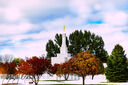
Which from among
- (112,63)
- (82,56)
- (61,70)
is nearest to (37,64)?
(82,56)

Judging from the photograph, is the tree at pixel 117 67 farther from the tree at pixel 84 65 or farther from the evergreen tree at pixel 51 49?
the evergreen tree at pixel 51 49

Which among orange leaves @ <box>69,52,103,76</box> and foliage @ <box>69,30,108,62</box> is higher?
foliage @ <box>69,30,108,62</box>

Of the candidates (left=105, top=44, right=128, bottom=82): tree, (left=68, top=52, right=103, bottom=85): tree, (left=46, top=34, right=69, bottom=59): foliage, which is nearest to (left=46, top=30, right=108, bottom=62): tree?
(left=46, top=34, right=69, bottom=59): foliage

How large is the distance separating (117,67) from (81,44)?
120 feet

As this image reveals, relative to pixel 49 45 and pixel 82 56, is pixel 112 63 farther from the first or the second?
pixel 49 45

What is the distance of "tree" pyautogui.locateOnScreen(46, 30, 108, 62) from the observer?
71.4 meters

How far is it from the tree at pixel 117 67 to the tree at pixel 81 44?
31.4 m

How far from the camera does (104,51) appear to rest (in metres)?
71.5

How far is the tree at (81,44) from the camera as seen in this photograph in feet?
234

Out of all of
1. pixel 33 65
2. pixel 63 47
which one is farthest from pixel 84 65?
pixel 63 47

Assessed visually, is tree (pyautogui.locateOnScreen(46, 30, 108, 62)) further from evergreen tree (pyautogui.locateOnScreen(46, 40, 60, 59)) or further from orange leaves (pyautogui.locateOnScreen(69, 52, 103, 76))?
orange leaves (pyautogui.locateOnScreen(69, 52, 103, 76))

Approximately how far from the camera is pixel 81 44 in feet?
243

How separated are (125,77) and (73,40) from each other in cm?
4049

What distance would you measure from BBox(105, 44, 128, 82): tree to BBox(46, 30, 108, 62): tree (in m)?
31.4
